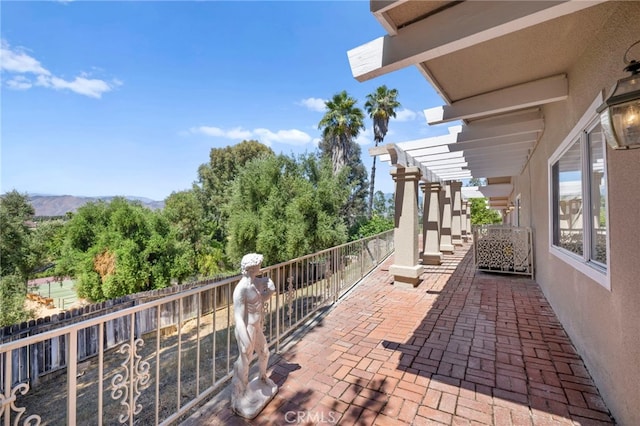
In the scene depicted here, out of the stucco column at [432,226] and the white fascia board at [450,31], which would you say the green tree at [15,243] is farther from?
the stucco column at [432,226]

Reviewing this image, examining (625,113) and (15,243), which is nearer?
(625,113)

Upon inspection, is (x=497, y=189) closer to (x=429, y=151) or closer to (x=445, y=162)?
(x=445, y=162)

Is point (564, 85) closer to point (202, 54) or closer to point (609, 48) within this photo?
point (609, 48)

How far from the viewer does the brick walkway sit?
200 cm

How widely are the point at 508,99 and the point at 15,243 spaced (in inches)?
693

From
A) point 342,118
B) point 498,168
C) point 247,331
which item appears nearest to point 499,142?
point 498,168

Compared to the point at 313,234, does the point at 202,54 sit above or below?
above

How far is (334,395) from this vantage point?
7.35ft

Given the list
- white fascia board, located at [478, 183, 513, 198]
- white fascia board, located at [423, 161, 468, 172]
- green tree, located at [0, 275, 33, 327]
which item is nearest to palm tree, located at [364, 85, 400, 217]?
white fascia board, located at [478, 183, 513, 198]

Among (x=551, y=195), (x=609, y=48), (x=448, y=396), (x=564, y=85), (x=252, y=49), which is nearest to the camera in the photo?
(x=609, y=48)

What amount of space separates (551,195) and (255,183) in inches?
331

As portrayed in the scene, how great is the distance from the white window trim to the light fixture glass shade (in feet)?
2.73

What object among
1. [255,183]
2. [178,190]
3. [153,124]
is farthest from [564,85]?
[153,124]

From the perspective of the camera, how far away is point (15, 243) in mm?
11406
